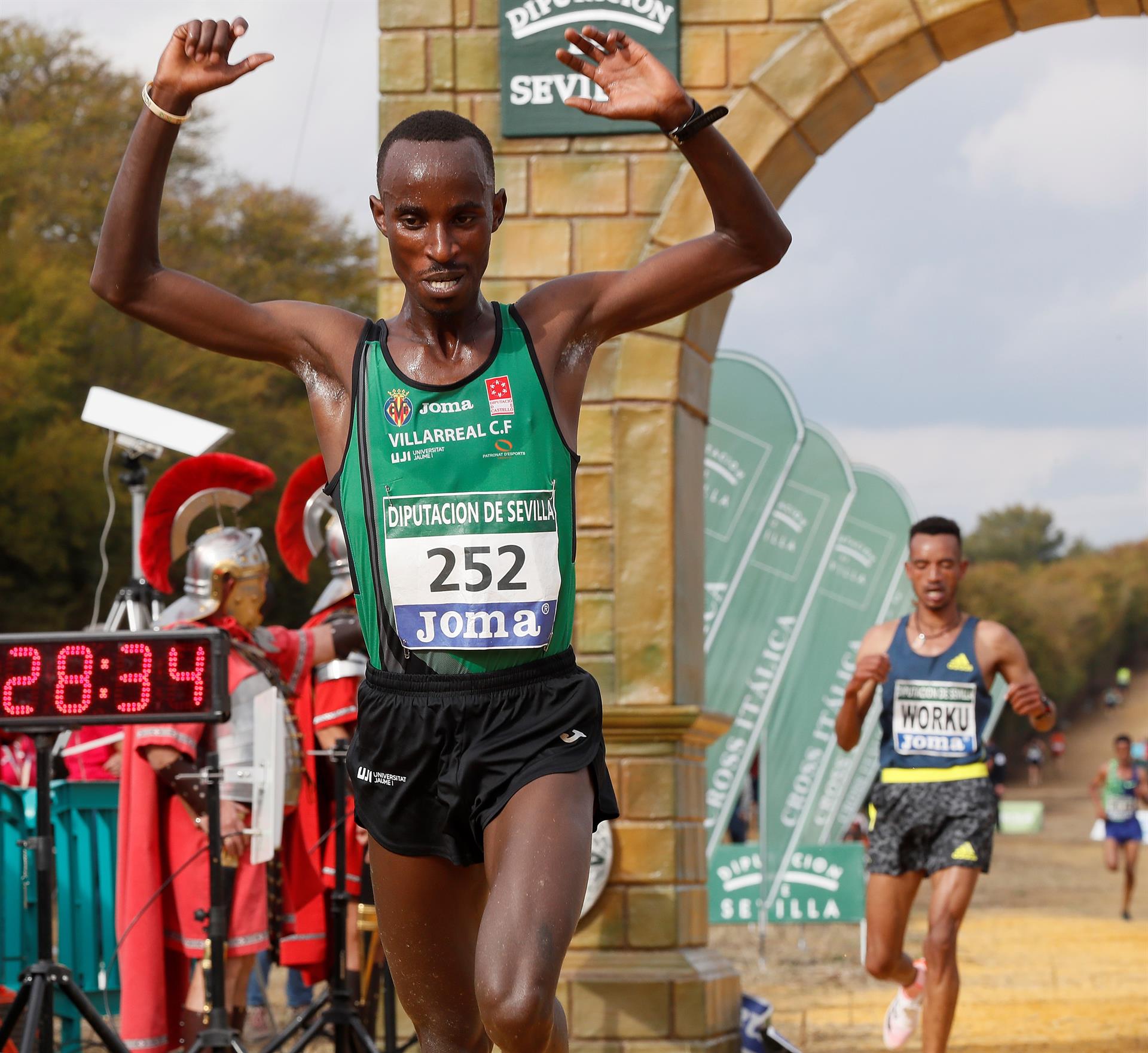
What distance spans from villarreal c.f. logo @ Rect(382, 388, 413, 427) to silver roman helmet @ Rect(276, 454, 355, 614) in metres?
4.14

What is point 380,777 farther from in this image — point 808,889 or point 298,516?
point 808,889

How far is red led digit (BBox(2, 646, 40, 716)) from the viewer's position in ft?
18.7

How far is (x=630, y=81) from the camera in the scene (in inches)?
141

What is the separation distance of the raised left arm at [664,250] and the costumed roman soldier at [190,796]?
3.38 m

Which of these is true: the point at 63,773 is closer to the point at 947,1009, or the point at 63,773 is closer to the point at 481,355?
the point at 947,1009

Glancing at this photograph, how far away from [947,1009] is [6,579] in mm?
23821

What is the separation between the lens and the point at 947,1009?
736 cm

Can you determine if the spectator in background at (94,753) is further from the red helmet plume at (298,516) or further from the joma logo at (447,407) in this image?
the joma logo at (447,407)

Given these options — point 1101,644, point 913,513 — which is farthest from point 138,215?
point 1101,644

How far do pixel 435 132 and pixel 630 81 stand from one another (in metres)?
0.40

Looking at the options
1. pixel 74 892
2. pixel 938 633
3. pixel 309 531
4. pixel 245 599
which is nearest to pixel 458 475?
pixel 245 599

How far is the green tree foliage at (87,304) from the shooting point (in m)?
29.1

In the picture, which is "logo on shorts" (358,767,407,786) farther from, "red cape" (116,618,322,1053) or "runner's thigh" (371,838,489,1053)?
"red cape" (116,618,322,1053)

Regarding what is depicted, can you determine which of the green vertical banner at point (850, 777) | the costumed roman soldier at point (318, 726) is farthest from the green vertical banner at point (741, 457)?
the costumed roman soldier at point (318, 726)
